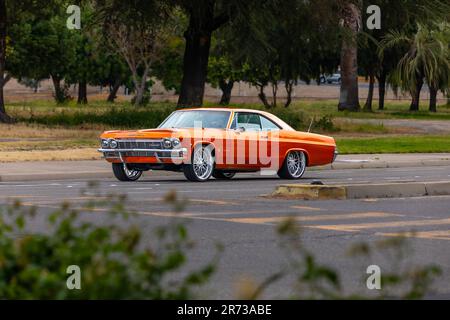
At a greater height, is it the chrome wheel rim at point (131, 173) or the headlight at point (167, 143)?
the headlight at point (167, 143)

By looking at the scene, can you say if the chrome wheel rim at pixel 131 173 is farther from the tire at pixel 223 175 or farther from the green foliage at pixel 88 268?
the green foliage at pixel 88 268

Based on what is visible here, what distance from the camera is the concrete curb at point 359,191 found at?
19703 mm

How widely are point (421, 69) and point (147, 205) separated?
169ft

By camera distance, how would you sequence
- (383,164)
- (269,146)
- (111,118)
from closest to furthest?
1. (269,146)
2. (383,164)
3. (111,118)

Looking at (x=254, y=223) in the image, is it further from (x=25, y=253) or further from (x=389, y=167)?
(x=389, y=167)

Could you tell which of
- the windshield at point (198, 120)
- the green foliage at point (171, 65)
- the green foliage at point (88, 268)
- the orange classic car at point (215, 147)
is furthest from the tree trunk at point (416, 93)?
the green foliage at point (88, 268)

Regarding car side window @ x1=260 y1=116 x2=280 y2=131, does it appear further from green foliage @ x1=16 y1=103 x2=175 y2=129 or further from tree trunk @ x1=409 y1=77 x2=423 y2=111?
tree trunk @ x1=409 y1=77 x2=423 y2=111

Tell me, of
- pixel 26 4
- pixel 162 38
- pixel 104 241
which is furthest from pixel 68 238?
pixel 162 38

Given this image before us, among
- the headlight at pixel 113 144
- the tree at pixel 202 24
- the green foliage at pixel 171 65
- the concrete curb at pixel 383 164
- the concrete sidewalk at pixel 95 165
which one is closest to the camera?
the headlight at pixel 113 144

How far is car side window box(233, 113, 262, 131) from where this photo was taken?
25562mm

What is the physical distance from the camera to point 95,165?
2958 cm

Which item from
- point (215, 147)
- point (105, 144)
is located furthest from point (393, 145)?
point (105, 144)

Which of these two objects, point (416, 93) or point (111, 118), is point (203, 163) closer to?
point (111, 118)

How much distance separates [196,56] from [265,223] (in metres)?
28.7
